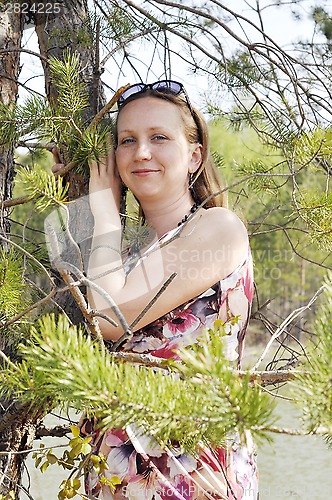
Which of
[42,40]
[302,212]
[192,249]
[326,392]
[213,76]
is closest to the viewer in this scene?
[326,392]

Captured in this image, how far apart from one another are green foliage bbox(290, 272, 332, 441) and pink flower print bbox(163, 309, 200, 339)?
544mm

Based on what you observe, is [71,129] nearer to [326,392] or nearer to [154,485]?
[154,485]

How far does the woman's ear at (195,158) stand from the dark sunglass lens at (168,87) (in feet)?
0.31

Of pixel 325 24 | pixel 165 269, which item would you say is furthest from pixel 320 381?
pixel 325 24

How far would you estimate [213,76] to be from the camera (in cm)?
146

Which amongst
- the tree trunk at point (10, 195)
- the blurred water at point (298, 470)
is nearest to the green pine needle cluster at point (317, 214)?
the tree trunk at point (10, 195)

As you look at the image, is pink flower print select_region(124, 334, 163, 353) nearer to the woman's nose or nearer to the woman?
the woman

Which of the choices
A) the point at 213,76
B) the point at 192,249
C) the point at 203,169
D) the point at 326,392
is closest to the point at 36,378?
the point at 326,392

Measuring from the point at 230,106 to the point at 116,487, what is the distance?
2.83ft

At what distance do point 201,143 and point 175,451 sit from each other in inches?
19.9

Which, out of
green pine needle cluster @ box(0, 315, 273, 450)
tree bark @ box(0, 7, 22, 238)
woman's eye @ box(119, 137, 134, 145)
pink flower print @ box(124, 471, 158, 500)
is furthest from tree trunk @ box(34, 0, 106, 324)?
green pine needle cluster @ box(0, 315, 273, 450)

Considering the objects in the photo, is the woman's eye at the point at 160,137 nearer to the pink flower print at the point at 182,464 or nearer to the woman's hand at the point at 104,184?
the woman's hand at the point at 104,184

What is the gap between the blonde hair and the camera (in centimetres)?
112

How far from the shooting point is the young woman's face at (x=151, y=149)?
1.06m
